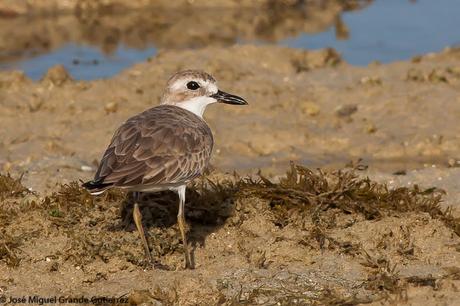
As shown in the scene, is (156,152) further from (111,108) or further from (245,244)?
(111,108)

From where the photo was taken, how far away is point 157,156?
733 cm

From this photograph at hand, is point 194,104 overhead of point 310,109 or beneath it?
overhead

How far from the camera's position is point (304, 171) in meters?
8.59

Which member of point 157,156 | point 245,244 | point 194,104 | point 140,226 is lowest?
point 245,244

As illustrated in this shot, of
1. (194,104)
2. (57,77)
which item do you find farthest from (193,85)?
(57,77)

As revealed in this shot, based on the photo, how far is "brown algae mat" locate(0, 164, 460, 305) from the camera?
698cm

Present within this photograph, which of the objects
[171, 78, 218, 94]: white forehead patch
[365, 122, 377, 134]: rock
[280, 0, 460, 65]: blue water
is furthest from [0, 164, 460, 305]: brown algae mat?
[280, 0, 460, 65]: blue water

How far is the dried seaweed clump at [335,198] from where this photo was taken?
27.0ft

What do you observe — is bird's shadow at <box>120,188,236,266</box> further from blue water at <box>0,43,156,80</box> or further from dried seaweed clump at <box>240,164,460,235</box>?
blue water at <box>0,43,156,80</box>

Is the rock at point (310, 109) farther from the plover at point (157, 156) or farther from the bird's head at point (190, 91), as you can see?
the plover at point (157, 156)

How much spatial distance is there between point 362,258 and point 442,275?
1.98ft

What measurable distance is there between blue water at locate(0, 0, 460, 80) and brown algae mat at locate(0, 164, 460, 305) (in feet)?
23.0

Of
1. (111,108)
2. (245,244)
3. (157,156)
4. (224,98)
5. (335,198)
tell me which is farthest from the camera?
(111,108)

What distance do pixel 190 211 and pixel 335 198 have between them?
1.15 meters
